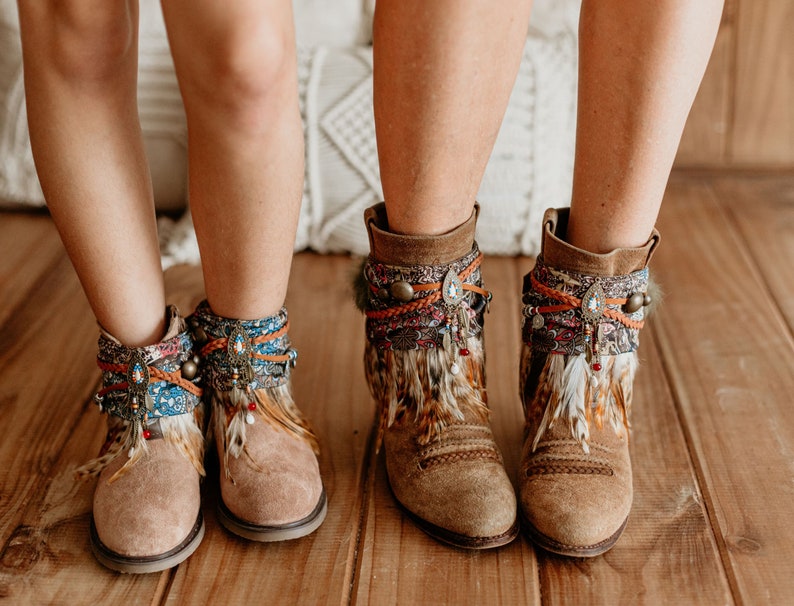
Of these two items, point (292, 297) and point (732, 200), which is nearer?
point (292, 297)

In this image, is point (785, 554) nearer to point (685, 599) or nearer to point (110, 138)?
point (685, 599)

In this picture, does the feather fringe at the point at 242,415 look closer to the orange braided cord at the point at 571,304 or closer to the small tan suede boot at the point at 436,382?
the small tan suede boot at the point at 436,382

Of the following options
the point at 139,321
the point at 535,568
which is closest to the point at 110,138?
the point at 139,321

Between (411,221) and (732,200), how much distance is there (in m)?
0.97

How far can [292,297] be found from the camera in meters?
1.23

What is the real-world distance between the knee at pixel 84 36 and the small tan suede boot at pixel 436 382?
27cm

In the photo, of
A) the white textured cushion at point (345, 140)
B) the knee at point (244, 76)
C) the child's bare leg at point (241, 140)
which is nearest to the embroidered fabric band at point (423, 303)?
the child's bare leg at point (241, 140)

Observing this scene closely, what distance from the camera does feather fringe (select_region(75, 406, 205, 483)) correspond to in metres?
0.78

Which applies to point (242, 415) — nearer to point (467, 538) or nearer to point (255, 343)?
point (255, 343)

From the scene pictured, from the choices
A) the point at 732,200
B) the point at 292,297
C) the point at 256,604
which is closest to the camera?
the point at 256,604

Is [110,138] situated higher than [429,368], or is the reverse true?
[110,138]

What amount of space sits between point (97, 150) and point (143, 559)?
14.0 inches

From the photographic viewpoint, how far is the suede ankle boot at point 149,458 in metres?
0.73

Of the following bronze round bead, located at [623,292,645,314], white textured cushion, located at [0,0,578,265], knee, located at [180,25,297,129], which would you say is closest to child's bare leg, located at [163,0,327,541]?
knee, located at [180,25,297,129]
